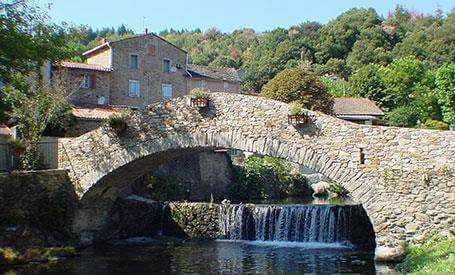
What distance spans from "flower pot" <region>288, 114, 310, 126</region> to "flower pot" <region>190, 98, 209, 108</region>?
289cm

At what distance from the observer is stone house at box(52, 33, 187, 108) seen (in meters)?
40.2

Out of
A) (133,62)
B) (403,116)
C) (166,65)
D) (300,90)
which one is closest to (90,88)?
(133,62)

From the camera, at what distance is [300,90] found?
3781 centimetres

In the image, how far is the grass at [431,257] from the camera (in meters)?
12.7

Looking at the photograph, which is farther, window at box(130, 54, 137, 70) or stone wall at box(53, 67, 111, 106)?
window at box(130, 54, 137, 70)

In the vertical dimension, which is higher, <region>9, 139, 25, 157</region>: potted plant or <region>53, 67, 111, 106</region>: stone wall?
<region>53, 67, 111, 106</region>: stone wall

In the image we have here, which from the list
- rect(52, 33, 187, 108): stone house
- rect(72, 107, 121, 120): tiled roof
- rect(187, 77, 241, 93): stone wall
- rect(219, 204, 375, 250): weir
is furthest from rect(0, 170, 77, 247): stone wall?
rect(187, 77, 241, 93): stone wall

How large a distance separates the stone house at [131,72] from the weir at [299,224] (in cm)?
1848

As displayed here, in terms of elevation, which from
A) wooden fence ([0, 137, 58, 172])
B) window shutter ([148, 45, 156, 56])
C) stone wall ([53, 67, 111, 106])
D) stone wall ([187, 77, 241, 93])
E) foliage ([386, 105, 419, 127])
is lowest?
wooden fence ([0, 137, 58, 172])

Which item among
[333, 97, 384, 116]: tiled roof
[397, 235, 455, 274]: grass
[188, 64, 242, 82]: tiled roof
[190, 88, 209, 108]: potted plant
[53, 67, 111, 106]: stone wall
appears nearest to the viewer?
[397, 235, 455, 274]: grass

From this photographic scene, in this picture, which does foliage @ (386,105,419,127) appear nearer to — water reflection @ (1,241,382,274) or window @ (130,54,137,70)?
window @ (130,54,137,70)

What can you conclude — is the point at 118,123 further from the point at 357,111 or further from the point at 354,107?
the point at 354,107

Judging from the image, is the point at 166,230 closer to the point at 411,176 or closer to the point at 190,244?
the point at 190,244

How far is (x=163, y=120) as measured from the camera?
2036cm
